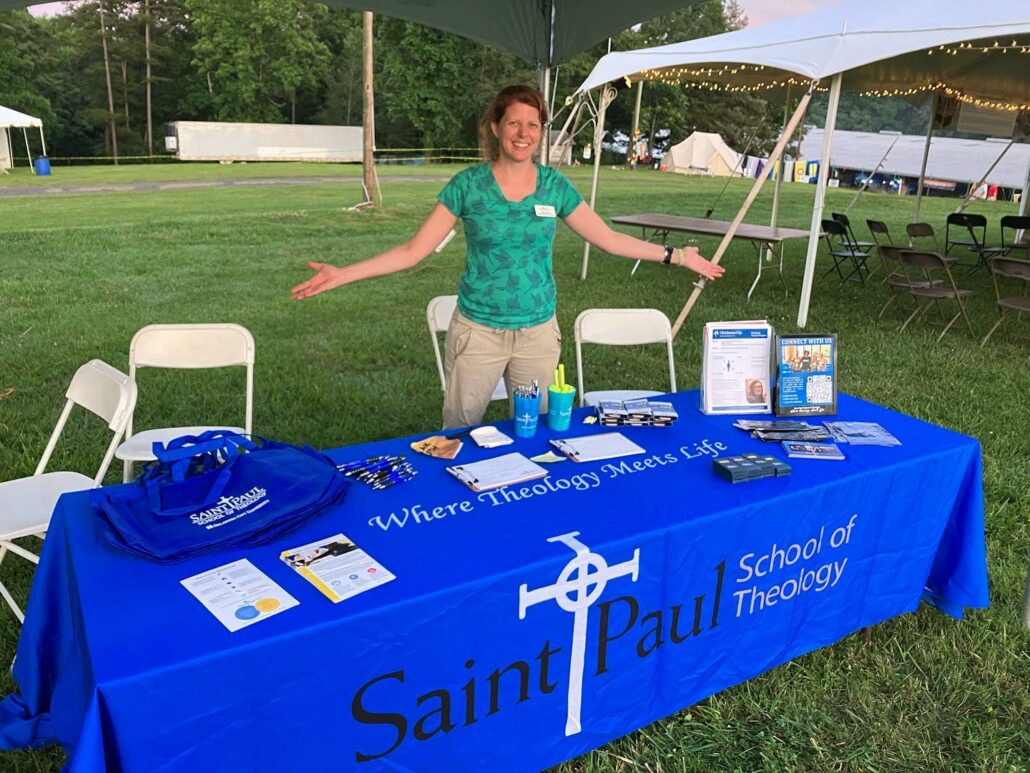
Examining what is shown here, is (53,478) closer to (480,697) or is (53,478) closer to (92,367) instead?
(92,367)

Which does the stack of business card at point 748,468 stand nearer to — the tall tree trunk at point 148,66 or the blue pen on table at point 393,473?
the blue pen on table at point 393,473

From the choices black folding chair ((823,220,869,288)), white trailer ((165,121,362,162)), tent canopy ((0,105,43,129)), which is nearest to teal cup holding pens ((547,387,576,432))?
black folding chair ((823,220,869,288))

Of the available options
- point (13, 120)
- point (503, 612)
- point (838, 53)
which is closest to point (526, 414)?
point (503, 612)

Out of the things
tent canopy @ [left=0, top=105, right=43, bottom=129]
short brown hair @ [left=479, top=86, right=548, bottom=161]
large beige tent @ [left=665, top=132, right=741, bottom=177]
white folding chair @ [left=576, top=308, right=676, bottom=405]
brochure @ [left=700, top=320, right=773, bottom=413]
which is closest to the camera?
short brown hair @ [left=479, top=86, right=548, bottom=161]

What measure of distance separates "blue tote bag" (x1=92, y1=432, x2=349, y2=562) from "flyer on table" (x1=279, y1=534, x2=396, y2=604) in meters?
0.11

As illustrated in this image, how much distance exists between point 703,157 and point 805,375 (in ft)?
110

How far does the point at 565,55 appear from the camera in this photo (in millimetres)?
4738

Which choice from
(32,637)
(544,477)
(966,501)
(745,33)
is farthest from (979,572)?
(745,33)

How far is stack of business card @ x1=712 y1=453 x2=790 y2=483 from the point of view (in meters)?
2.17

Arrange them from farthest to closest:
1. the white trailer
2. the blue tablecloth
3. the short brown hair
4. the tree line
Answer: the tree line → the white trailer → the short brown hair → the blue tablecloth

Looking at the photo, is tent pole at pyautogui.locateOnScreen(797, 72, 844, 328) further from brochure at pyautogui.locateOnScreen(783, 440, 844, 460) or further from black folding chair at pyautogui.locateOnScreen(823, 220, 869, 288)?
brochure at pyautogui.locateOnScreen(783, 440, 844, 460)

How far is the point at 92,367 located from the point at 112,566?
148cm

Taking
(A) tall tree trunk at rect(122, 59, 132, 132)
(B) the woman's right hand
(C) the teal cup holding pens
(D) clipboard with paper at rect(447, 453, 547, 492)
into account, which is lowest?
(D) clipboard with paper at rect(447, 453, 547, 492)

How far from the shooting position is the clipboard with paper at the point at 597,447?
2.29 meters
